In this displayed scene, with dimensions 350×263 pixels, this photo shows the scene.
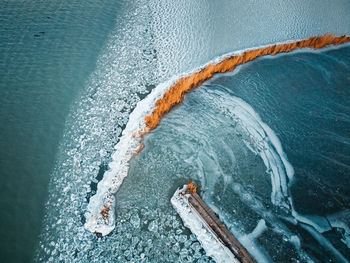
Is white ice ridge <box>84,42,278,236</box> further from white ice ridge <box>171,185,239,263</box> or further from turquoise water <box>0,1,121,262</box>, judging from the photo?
white ice ridge <box>171,185,239,263</box>

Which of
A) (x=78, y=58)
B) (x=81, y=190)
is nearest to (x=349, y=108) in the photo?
(x=81, y=190)

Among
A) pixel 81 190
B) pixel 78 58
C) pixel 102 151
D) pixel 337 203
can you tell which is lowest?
pixel 81 190

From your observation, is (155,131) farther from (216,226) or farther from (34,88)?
(34,88)

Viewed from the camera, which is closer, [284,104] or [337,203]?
[337,203]

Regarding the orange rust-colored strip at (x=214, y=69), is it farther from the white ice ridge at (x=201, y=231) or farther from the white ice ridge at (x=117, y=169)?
the white ice ridge at (x=201, y=231)

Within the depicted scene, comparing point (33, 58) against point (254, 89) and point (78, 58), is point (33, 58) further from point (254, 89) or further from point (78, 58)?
point (254, 89)

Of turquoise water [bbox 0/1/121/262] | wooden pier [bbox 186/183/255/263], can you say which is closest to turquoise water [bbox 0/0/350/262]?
turquoise water [bbox 0/1/121/262]
